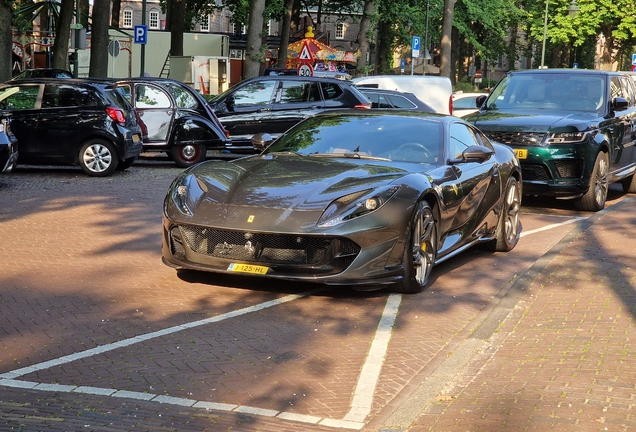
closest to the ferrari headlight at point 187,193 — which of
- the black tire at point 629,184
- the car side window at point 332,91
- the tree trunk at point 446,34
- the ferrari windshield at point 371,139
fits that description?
the ferrari windshield at point 371,139

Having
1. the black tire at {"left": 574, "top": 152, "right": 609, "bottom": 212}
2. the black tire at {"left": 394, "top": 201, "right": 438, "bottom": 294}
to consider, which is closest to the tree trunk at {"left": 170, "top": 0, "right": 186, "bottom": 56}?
the black tire at {"left": 574, "top": 152, "right": 609, "bottom": 212}

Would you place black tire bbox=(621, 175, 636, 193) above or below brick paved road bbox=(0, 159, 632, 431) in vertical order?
below

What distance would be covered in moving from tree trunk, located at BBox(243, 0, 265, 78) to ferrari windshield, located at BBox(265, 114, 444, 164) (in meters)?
18.4

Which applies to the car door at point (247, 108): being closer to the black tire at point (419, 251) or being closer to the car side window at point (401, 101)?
the car side window at point (401, 101)

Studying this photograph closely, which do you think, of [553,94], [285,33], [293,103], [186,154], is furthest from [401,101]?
[285,33]

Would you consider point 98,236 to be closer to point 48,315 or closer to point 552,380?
point 48,315

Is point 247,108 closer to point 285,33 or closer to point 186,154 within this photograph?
point 186,154

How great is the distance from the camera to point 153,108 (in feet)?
60.6

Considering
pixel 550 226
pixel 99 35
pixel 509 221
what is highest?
pixel 99 35

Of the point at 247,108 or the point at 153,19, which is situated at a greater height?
the point at 153,19

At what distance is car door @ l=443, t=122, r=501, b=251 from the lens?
884 cm

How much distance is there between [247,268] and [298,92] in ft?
44.7

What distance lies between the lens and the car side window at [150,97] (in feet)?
60.6

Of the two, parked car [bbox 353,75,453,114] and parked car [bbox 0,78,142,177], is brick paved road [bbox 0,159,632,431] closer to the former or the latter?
parked car [bbox 0,78,142,177]
